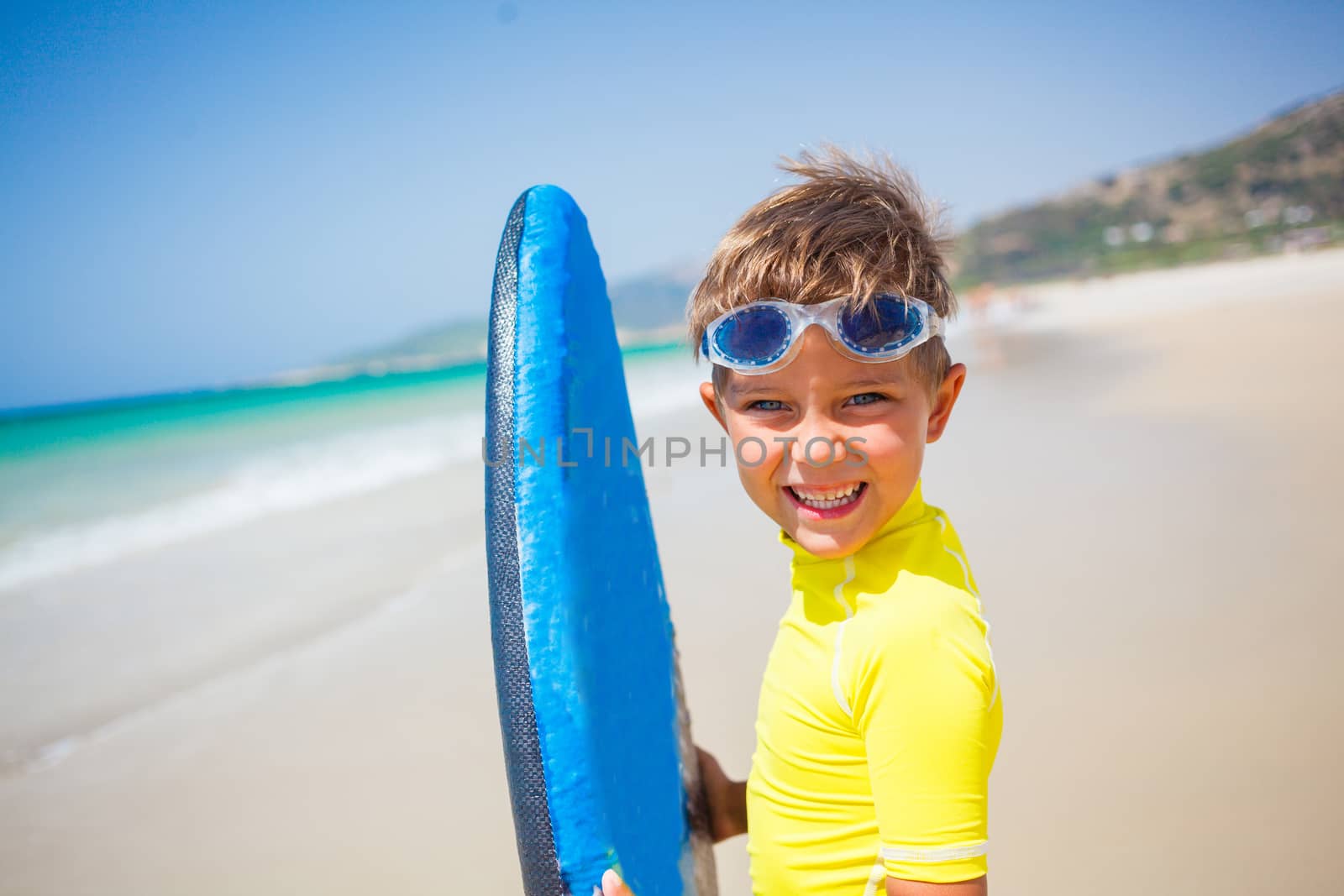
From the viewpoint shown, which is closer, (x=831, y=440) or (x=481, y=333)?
(x=831, y=440)

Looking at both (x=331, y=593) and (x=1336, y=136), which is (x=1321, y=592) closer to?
→ (x=331, y=593)

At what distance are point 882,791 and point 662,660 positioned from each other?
0.81 meters

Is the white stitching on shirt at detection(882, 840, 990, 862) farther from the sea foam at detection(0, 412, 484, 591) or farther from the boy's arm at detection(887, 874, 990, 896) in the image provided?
the sea foam at detection(0, 412, 484, 591)

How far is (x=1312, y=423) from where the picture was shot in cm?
640

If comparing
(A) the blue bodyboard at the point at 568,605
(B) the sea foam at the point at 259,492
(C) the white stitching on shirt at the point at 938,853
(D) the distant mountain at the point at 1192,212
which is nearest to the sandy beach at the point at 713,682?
(B) the sea foam at the point at 259,492

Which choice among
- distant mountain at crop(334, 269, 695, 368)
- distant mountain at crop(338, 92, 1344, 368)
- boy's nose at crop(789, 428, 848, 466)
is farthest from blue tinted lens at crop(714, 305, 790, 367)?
distant mountain at crop(334, 269, 695, 368)

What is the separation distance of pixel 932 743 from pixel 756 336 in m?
0.62

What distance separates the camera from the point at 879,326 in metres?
1.13

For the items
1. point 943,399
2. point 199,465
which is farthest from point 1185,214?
point 943,399

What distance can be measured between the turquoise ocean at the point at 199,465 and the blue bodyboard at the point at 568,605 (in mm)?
6836

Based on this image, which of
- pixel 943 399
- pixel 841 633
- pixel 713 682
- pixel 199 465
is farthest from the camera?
pixel 199 465

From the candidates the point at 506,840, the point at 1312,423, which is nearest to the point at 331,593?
the point at 506,840

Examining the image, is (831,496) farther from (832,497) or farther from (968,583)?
(968,583)

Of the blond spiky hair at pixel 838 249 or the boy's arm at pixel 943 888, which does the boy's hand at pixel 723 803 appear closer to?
the boy's arm at pixel 943 888
